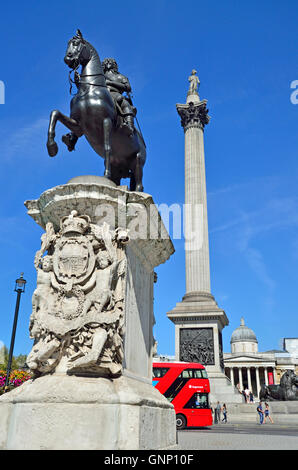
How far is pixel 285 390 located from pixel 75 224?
2555cm

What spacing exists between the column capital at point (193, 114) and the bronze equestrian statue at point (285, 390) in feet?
66.6

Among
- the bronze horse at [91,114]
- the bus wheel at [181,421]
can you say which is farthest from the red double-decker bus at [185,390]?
the bronze horse at [91,114]

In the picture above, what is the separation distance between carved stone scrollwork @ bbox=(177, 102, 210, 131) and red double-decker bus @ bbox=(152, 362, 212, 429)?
21441 mm

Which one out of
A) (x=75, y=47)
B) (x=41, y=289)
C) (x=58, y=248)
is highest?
(x=75, y=47)

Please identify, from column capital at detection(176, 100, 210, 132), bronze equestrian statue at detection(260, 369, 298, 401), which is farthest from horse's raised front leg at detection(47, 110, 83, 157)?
column capital at detection(176, 100, 210, 132)

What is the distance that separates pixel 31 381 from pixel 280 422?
20.5m

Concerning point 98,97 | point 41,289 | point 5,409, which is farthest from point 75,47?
point 5,409

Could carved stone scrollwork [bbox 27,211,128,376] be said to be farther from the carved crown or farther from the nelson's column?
the nelson's column

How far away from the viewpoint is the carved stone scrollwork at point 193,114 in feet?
112

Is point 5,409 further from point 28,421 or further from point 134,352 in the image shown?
point 134,352

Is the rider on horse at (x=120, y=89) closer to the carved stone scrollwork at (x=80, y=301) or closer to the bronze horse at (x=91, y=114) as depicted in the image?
the bronze horse at (x=91, y=114)

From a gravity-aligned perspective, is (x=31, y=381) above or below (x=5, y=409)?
above

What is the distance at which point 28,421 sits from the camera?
12.8ft

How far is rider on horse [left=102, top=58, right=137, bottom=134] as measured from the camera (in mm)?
6328
